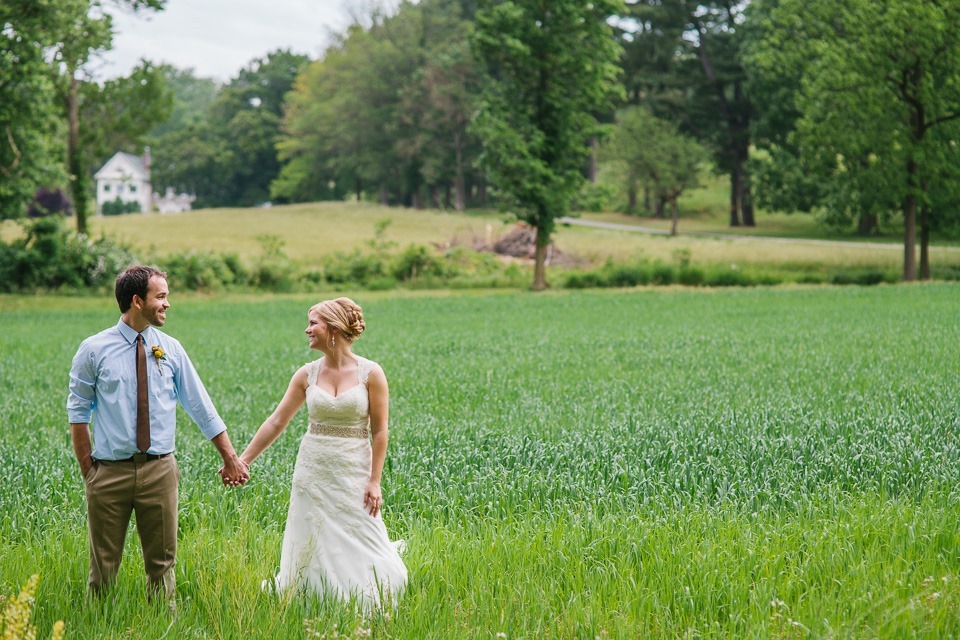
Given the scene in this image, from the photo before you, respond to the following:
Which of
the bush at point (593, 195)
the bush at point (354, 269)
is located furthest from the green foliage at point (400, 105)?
the bush at point (593, 195)

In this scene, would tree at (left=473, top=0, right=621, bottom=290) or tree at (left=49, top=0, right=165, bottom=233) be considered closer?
tree at (left=49, top=0, right=165, bottom=233)

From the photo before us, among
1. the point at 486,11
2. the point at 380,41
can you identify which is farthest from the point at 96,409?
the point at 380,41

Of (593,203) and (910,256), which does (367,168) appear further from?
(910,256)

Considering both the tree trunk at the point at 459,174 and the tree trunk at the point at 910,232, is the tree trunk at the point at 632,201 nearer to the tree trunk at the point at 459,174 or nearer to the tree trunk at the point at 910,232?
the tree trunk at the point at 459,174

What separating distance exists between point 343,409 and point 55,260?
3535 centimetres

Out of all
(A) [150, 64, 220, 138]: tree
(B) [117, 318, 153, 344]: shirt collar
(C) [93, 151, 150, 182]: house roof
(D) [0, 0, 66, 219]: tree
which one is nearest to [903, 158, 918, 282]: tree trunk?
(D) [0, 0, 66, 219]: tree

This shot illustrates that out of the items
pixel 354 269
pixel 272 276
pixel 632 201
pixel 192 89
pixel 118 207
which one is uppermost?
pixel 192 89

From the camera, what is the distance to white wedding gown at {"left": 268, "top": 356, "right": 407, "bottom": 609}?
4.70 metres

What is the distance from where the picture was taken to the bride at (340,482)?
4699 mm

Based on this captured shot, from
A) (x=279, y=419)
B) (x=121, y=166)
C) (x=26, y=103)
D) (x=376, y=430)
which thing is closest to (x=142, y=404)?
(x=279, y=419)

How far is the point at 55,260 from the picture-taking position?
35.7 m

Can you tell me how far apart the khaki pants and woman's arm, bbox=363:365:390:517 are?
107 cm

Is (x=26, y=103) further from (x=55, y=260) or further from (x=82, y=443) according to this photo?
(x=82, y=443)

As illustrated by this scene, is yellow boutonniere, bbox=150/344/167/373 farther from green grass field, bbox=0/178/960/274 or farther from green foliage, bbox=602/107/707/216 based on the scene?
green foliage, bbox=602/107/707/216
